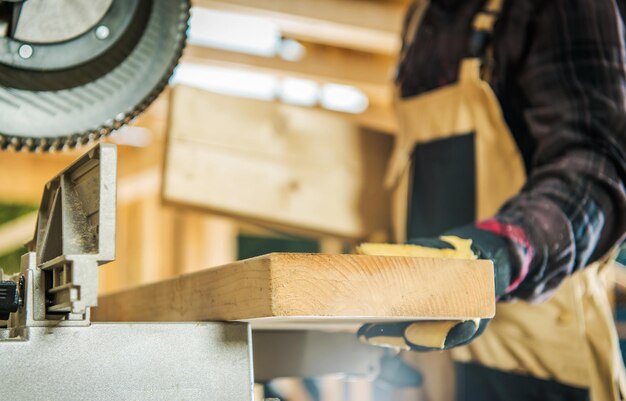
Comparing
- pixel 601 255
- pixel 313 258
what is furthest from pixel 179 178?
pixel 313 258

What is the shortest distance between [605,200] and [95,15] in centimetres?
81

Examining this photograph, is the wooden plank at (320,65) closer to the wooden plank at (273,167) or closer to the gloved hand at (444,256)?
the wooden plank at (273,167)

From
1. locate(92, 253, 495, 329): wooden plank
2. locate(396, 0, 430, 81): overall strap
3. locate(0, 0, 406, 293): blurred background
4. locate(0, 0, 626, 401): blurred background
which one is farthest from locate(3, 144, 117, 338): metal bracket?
locate(396, 0, 430, 81): overall strap

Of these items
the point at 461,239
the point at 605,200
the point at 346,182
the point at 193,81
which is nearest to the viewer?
the point at 461,239

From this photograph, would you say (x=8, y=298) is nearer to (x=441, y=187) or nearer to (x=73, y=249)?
(x=73, y=249)

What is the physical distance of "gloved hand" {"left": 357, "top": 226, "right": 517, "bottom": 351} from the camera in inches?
35.6

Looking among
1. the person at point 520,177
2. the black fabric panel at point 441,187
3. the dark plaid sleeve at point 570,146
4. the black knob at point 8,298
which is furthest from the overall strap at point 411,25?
the black knob at point 8,298

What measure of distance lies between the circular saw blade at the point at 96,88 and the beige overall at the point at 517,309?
850 millimetres

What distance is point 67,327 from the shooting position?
2.49ft

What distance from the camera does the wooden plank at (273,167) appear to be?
1.98 meters

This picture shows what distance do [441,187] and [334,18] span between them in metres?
0.97

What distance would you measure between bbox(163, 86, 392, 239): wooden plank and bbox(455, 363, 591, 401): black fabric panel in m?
0.48

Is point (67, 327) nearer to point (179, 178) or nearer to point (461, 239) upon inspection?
point (461, 239)

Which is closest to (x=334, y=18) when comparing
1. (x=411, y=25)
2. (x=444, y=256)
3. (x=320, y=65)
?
(x=320, y=65)
